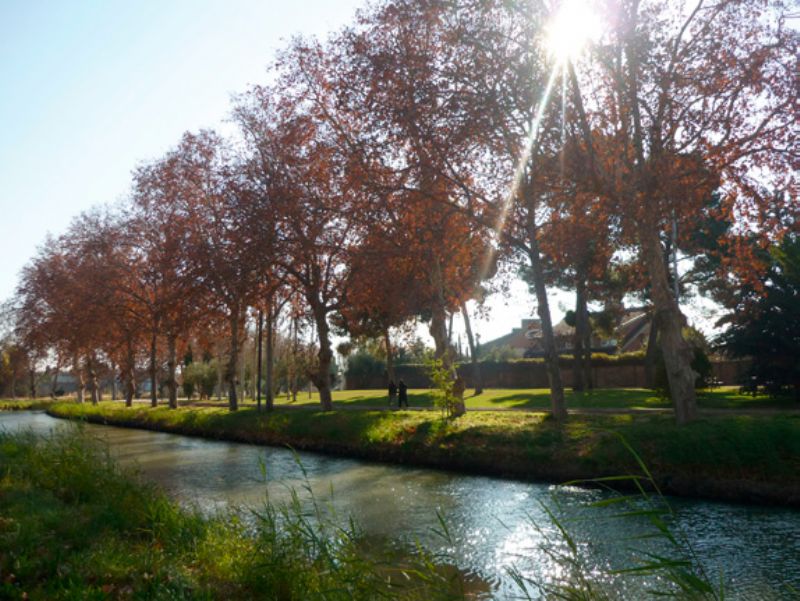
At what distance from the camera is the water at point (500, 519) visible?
901 cm

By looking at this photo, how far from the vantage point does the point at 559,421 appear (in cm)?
1964

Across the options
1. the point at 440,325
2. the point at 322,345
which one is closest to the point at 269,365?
the point at 322,345

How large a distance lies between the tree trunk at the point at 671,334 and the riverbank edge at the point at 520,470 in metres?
2.86

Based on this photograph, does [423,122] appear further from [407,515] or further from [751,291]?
[751,291]

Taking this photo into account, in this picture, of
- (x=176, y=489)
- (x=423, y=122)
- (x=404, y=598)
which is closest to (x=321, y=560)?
(x=404, y=598)

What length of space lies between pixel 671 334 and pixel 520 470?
5174 mm

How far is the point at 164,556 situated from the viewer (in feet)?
25.8

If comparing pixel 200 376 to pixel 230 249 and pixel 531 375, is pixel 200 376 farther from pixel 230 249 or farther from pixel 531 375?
pixel 230 249

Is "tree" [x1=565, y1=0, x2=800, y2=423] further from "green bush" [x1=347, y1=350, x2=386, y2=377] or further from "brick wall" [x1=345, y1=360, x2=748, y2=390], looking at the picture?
"green bush" [x1=347, y1=350, x2=386, y2=377]

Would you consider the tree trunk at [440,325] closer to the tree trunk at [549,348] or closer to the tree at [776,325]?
the tree trunk at [549,348]

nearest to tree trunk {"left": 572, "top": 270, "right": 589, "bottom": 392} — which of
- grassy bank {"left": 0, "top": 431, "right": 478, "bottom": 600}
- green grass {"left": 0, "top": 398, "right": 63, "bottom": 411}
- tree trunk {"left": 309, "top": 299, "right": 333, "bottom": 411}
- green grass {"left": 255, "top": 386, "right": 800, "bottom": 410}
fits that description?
green grass {"left": 255, "top": 386, "right": 800, "bottom": 410}

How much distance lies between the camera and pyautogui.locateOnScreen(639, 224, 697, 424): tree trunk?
1656 centimetres

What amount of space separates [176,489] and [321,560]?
10394 millimetres

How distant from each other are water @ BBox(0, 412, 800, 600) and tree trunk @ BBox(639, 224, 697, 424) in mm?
3902
